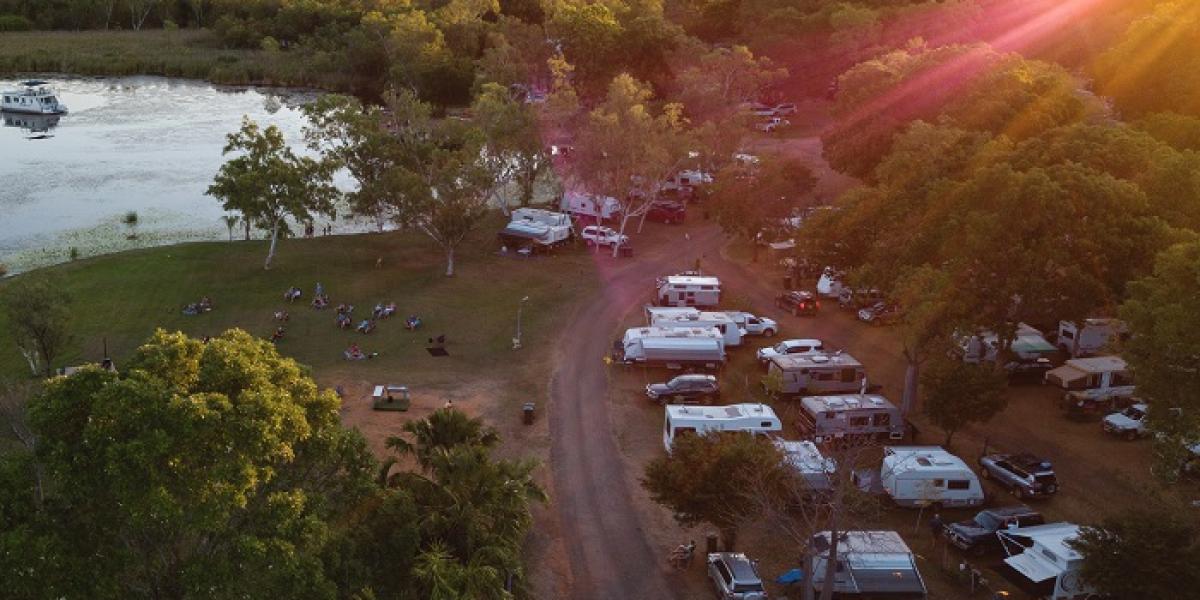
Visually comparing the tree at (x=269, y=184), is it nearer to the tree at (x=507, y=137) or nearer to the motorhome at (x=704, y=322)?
the tree at (x=507, y=137)

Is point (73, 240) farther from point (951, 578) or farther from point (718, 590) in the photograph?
point (951, 578)

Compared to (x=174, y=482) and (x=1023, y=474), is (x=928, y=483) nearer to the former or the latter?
(x=1023, y=474)

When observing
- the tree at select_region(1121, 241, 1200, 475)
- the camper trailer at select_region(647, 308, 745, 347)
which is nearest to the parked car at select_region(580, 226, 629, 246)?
the camper trailer at select_region(647, 308, 745, 347)

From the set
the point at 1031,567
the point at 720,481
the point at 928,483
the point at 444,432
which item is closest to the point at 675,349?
the point at 928,483

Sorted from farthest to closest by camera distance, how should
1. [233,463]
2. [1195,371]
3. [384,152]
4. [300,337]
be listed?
[384,152]
[300,337]
[1195,371]
[233,463]

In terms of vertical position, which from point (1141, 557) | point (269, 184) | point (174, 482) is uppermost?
point (174, 482)

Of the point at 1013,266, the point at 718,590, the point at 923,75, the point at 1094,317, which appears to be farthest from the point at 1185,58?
the point at 718,590

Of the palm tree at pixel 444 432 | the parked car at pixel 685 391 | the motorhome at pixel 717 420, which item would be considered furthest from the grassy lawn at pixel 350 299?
the palm tree at pixel 444 432
